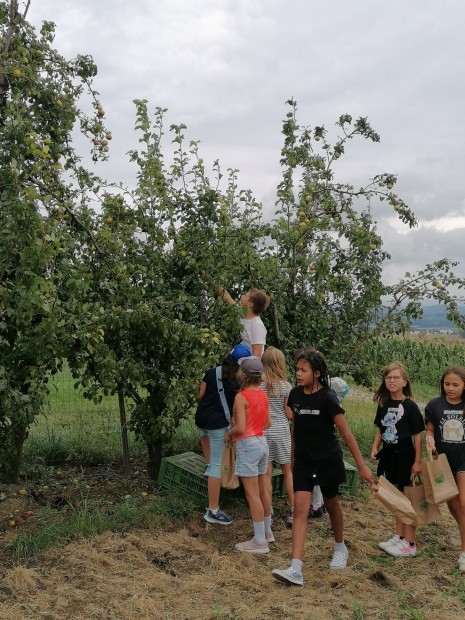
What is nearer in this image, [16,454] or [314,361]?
[314,361]

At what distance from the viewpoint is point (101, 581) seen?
4.16 m

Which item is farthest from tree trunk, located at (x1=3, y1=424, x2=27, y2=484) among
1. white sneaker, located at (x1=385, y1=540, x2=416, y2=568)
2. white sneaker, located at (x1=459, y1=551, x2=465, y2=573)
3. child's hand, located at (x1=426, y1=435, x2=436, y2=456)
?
white sneaker, located at (x1=459, y1=551, x2=465, y2=573)

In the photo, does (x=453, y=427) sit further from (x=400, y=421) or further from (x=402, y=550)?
(x=402, y=550)

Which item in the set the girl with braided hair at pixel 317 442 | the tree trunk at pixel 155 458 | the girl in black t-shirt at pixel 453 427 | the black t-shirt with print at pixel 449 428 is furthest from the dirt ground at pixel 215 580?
the tree trunk at pixel 155 458

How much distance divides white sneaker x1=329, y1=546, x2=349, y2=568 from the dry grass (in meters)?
0.06

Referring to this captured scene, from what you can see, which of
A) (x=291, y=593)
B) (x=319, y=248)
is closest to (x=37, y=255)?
(x=291, y=593)

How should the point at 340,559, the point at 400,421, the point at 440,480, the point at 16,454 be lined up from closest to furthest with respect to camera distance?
1. the point at 340,559
2. the point at 440,480
3. the point at 400,421
4. the point at 16,454

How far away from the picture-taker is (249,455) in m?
4.88

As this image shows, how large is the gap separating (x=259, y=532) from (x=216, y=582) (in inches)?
25.5

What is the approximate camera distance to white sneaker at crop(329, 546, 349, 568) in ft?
14.9

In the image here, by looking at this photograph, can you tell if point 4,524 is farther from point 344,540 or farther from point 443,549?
point 443,549

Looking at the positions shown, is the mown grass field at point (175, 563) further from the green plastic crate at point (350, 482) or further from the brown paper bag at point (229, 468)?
the brown paper bag at point (229, 468)

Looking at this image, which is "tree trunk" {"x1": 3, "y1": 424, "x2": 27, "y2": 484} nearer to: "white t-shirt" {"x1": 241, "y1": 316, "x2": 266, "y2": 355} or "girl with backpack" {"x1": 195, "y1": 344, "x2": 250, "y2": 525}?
"girl with backpack" {"x1": 195, "y1": 344, "x2": 250, "y2": 525}

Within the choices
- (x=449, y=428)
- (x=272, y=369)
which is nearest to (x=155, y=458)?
(x=272, y=369)
